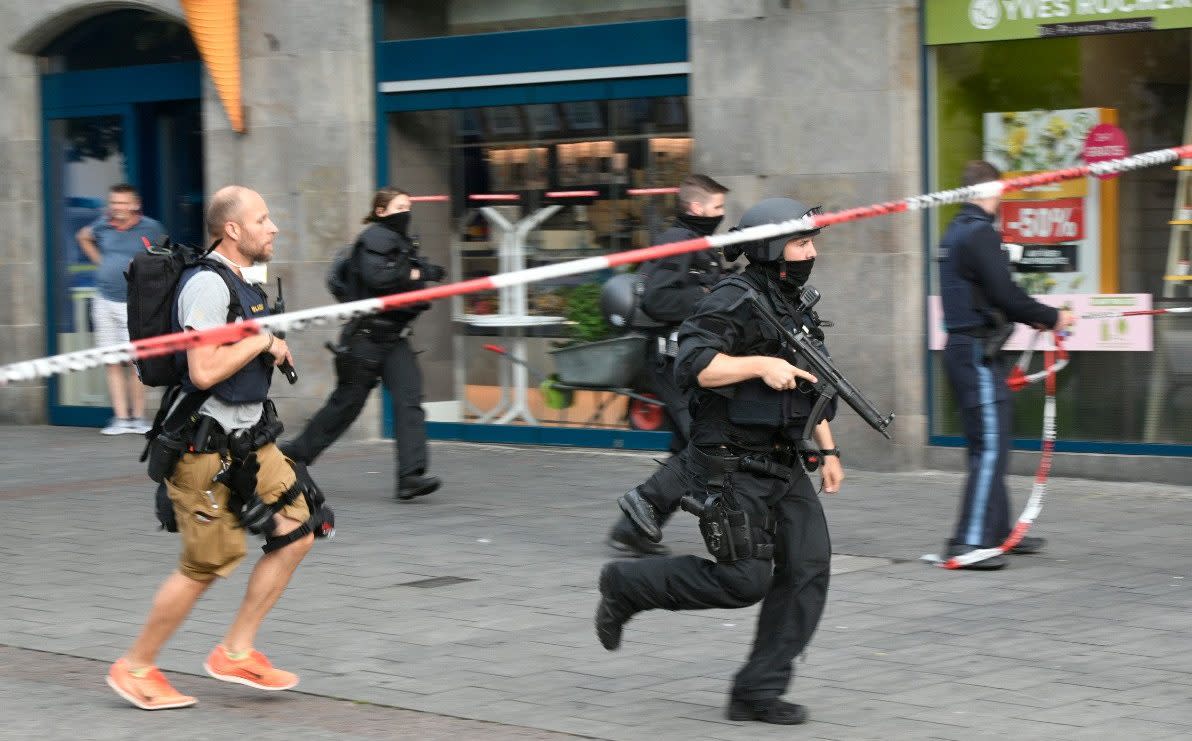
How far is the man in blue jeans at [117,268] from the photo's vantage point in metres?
14.0

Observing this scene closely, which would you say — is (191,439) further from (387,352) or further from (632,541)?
(387,352)

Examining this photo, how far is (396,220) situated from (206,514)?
4317mm

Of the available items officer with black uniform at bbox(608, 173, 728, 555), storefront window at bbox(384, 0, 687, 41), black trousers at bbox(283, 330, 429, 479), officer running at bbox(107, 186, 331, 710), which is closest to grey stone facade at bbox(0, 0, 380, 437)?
storefront window at bbox(384, 0, 687, 41)

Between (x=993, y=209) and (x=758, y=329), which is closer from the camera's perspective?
(x=758, y=329)

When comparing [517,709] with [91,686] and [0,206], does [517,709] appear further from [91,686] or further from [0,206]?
[0,206]

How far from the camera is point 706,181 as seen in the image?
845cm

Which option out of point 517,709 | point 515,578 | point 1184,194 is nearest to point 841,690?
point 517,709

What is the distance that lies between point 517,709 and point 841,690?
1.09 m

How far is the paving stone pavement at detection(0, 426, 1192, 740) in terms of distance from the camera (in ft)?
18.4

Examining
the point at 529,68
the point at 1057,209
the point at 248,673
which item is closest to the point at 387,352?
the point at 529,68

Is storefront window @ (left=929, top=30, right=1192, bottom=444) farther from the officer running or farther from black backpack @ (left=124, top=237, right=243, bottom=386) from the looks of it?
black backpack @ (left=124, top=237, right=243, bottom=386)

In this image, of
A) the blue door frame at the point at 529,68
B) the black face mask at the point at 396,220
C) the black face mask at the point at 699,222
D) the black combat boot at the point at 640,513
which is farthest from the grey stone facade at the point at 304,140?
the black combat boot at the point at 640,513

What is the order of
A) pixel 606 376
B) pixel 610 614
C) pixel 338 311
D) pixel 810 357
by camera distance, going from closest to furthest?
pixel 338 311, pixel 810 357, pixel 610 614, pixel 606 376

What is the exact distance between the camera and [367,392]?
33.5ft
